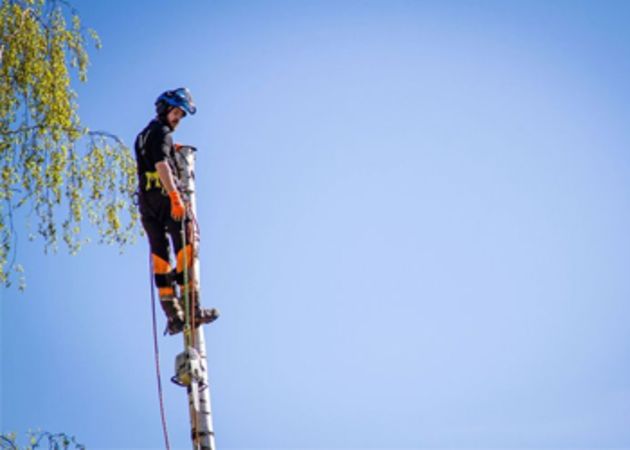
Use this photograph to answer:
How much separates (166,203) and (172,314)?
1.02 m

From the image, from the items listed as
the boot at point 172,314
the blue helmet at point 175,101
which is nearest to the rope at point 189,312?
the boot at point 172,314

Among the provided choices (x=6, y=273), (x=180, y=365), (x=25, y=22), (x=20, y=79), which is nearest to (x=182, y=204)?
(x=180, y=365)

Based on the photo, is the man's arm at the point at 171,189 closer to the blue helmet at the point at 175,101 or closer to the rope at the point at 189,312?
the rope at the point at 189,312

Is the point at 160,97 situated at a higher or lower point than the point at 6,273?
higher

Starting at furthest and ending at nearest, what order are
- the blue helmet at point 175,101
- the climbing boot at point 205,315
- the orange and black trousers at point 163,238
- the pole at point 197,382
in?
the blue helmet at point 175,101
the orange and black trousers at point 163,238
the climbing boot at point 205,315
the pole at point 197,382

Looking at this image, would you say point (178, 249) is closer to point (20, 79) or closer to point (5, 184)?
point (5, 184)

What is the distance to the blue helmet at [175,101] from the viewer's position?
7.75 m

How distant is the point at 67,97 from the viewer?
877cm

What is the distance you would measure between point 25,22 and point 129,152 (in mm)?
1749

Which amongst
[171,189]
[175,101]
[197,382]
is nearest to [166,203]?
[171,189]

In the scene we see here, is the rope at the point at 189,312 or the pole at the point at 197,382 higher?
the rope at the point at 189,312

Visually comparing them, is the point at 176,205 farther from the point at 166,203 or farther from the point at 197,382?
the point at 197,382

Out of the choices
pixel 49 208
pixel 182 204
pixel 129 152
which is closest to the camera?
pixel 182 204

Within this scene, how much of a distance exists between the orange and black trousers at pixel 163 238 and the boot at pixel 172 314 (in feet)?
0.19
